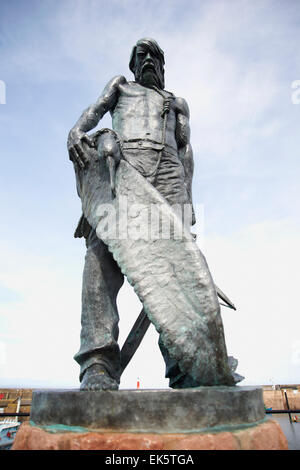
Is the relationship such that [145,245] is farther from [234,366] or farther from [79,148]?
[234,366]

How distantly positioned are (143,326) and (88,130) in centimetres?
197

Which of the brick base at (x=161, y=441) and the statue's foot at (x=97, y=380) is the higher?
the statue's foot at (x=97, y=380)

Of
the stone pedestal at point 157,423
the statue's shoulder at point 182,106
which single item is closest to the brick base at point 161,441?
the stone pedestal at point 157,423

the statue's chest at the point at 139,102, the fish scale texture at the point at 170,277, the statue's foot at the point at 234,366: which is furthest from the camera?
the statue's chest at the point at 139,102

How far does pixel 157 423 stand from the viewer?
1729mm

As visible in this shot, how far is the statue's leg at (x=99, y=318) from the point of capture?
2395mm

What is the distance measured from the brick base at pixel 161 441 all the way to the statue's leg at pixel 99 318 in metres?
0.45

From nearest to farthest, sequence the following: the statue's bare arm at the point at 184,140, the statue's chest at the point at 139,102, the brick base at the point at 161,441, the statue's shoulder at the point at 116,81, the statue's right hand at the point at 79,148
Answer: the brick base at the point at 161,441, the statue's right hand at the point at 79,148, the statue's chest at the point at 139,102, the statue's shoulder at the point at 116,81, the statue's bare arm at the point at 184,140

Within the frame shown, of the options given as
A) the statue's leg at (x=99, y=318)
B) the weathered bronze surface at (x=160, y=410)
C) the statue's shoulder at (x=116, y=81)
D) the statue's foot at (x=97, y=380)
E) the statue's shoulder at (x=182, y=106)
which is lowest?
the weathered bronze surface at (x=160, y=410)

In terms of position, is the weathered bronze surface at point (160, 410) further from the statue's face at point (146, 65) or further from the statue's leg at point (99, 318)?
the statue's face at point (146, 65)

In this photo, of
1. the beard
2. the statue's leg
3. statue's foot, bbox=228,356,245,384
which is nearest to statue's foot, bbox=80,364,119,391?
the statue's leg

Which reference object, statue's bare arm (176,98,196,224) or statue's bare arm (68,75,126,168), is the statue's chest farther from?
statue's bare arm (176,98,196,224)

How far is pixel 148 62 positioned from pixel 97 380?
3.14 meters
